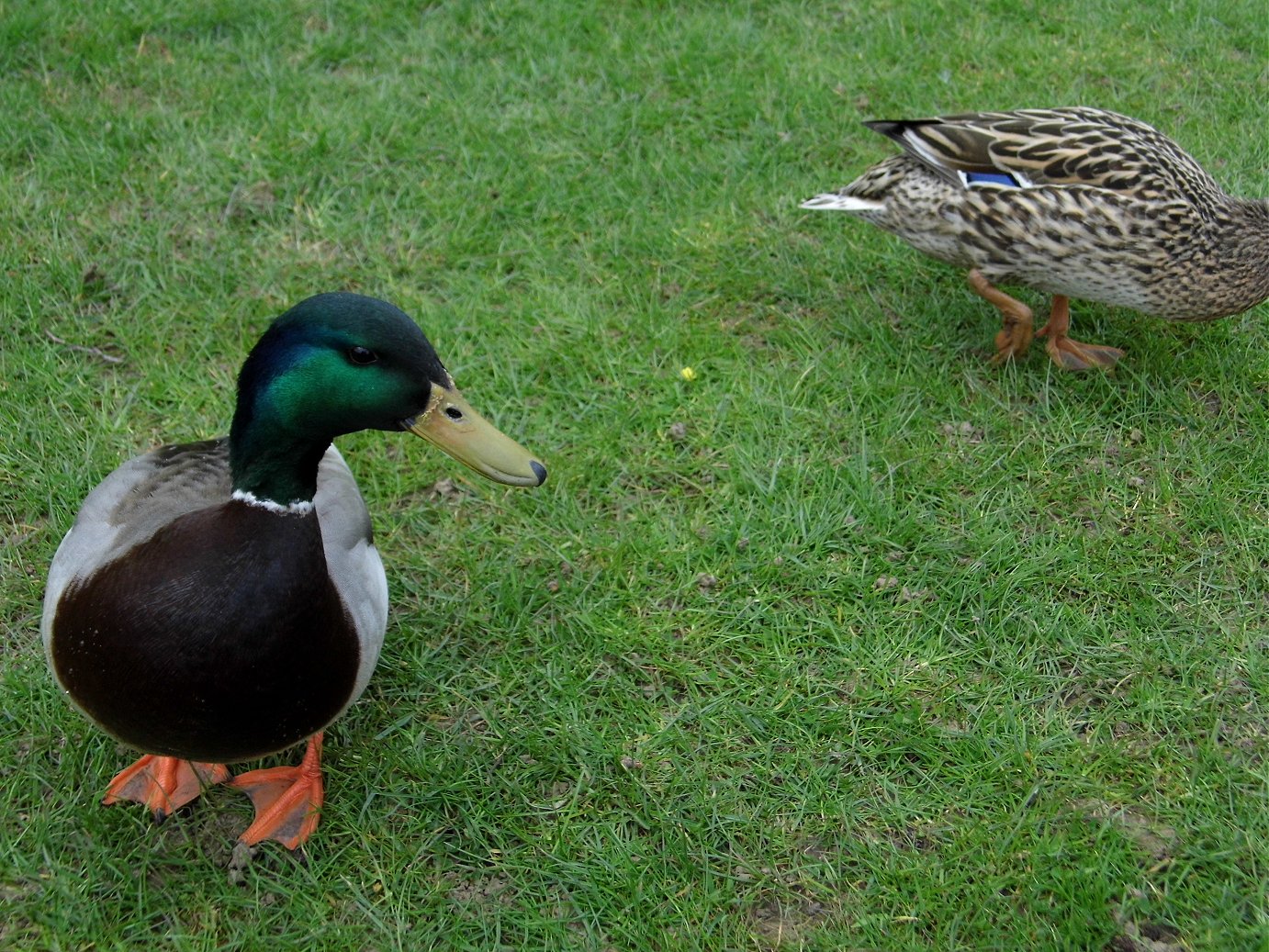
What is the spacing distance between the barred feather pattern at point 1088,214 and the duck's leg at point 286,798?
8.14 ft

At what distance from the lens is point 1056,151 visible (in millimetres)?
3473

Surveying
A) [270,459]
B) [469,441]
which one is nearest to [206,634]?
[270,459]

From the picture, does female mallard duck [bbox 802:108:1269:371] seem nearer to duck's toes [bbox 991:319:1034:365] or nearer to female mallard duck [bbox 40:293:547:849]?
duck's toes [bbox 991:319:1034:365]

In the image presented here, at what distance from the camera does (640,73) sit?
4824 mm

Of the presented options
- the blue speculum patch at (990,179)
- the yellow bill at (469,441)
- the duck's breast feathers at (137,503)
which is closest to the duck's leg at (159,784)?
the duck's breast feathers at (137,503)

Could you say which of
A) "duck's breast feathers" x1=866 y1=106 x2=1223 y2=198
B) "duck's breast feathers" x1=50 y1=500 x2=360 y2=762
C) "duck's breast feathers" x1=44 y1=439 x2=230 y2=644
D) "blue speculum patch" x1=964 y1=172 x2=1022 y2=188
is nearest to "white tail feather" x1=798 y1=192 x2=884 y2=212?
"duck's breast feathers" x1=866 y1=106 x2=1223 y2=198

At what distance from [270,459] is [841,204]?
2351mm

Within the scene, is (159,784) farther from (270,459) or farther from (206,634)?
(270,459)

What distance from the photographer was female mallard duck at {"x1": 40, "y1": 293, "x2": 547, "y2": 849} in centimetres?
207

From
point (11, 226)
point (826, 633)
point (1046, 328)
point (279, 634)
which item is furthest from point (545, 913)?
point (11, 226)

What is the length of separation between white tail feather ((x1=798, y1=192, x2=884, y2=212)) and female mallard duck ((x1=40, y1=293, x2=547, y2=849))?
2.04m

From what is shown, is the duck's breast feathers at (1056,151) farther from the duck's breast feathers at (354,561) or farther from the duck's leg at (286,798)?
the duck's leg at (286,798)

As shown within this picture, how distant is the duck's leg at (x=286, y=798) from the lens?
251 cm

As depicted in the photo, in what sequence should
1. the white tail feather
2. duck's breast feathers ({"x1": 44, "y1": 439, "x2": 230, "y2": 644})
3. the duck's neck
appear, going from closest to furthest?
the duck's neck < duck's breast feathers ({"x1": 44, "y1": 439, "x2": 230, "y2": 644}) < the white tail feather
